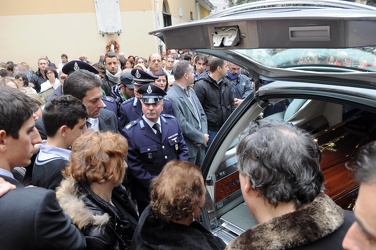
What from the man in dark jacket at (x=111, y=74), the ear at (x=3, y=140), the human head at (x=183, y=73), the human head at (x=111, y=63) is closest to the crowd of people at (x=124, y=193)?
the ear at (x=3, y=140)

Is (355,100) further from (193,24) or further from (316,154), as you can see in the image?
(193,24)

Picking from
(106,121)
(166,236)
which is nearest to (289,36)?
(166,236)

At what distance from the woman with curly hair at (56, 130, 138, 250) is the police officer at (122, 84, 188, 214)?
0.97 meters

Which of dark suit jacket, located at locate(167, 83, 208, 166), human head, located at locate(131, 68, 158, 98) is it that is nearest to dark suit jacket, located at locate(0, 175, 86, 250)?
dark suit jacket, located at locate(167, 83, 208, 166)

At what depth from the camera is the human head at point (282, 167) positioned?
1.04 m

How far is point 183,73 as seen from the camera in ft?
12.0

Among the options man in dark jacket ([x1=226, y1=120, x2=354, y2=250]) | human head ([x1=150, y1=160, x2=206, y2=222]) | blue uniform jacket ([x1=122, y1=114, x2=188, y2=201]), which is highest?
man in dark jacket ([x1=226, y1=120, x2=354, y2=250])

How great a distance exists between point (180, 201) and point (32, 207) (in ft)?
2.03

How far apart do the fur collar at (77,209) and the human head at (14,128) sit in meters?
0.25

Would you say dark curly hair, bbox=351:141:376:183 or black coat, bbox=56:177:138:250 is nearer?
dark curly hair, bbox=351:141:376:183

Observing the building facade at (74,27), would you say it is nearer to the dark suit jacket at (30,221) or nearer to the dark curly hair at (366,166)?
the dark suit jacket at (30,221)

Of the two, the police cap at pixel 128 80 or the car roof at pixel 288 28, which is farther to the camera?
the police cap at pixel 128 80

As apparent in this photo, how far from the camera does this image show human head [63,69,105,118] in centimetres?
248

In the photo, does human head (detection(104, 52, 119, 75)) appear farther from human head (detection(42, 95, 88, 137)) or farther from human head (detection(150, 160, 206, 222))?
human head (detection(150, 160, 206, 222))
